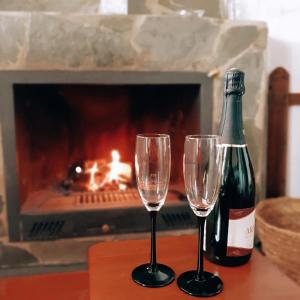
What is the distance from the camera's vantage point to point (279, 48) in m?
1.56

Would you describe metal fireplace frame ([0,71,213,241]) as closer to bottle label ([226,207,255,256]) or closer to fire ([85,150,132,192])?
fire ([85,150,132,192])

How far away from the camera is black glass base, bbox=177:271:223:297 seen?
1.90ft

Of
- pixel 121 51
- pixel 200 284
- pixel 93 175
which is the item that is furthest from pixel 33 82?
pixel 200 284

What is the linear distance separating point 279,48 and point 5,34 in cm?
110

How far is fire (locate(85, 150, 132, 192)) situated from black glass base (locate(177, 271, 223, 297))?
96 centimetres

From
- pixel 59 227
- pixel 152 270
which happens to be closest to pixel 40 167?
pixel 59 227

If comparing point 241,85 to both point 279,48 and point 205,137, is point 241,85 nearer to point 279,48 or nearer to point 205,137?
point 205,137

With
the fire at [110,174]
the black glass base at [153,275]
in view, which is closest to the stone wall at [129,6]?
the fire at [110,174]

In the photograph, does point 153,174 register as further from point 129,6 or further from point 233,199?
point 129,6

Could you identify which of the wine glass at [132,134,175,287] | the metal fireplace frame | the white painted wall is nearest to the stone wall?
the white painted wall

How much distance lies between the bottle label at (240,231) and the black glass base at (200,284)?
7 centimetres

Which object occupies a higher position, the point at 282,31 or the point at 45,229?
the point at 282,31

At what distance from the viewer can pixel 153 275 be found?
632 millimetres

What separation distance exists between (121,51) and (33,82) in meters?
0.32
